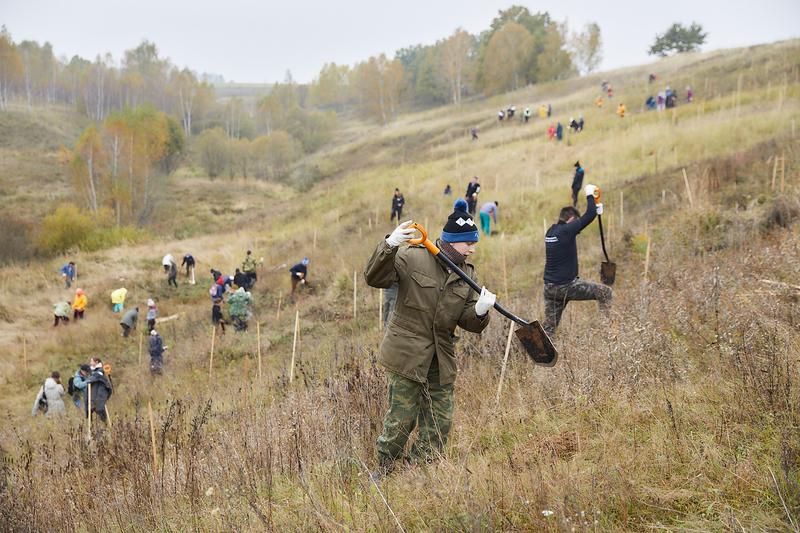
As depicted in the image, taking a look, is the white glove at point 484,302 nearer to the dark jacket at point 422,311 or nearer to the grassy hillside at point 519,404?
the dark jacket at point 422,311

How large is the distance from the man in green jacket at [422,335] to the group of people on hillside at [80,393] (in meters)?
7.25

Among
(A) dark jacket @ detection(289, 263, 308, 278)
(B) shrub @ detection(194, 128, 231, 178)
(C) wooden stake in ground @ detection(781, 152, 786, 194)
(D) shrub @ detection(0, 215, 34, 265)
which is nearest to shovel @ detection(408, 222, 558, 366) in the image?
(C) wooden stake in ground @ detection(781, 152, 786, 194)

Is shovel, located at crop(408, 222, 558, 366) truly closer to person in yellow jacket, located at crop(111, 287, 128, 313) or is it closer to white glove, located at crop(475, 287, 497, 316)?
white glove, located at crop(475, 287, 497, 316)

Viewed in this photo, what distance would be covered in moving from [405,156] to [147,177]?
61.3 feet

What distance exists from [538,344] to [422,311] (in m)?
0.92

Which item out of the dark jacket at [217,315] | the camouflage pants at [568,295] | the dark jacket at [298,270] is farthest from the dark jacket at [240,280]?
the camouflage pants at [568,295]

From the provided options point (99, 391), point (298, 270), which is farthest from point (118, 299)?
point (99, 391)

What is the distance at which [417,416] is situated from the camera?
3.42 meters

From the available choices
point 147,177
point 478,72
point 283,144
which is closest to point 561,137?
point 147,177

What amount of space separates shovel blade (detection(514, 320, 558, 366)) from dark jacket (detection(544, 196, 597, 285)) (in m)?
2.26

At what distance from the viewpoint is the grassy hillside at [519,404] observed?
2.54 m

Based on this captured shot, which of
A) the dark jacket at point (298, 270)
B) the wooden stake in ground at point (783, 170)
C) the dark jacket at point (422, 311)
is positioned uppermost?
the wooden stake in ground at point (783, 170)

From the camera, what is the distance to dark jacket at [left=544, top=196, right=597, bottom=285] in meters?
5.67

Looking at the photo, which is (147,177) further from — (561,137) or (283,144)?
(561,137)
